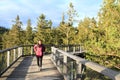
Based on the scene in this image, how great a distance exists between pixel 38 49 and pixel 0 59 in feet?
12.0

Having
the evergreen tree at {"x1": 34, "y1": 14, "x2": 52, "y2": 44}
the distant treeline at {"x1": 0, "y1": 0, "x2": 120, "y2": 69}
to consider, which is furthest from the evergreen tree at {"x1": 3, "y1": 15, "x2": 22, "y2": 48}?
the evergreen tree at {"x1": 34, "y1": 14, "x2": 52, "y2": 44}

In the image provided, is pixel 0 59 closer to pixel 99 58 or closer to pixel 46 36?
pixel 99 58

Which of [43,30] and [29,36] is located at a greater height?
[43,30]

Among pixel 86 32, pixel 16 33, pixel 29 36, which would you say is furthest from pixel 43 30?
pixel 86 32

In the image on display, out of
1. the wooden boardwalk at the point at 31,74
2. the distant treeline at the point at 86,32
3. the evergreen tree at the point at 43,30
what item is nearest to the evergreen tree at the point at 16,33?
the distant treeline at the point at 86,32

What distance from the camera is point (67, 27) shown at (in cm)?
8662

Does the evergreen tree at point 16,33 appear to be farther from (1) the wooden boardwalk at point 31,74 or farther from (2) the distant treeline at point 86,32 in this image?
(1) the wooden boardwalk at point 31,74

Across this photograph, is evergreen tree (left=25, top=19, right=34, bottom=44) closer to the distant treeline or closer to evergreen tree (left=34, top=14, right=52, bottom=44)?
the distant treeline

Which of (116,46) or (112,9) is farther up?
(112,9)

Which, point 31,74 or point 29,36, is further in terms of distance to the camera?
point 29,36

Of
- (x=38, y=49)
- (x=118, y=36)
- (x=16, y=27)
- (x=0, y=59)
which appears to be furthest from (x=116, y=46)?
(x=16, y=27)

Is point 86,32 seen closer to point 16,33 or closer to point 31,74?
point 31,74

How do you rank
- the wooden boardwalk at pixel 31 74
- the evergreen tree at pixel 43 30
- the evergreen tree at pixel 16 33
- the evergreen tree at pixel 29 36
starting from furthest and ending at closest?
the evergreen tree at pixel 29 36, the evergreen tree at pixel 16 33, the evergreen tree at pixel 43 30, the wooden boardwalk at pixel 31 74

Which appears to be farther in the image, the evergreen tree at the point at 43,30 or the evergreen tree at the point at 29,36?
the evergreen tree at the point at 29,36
